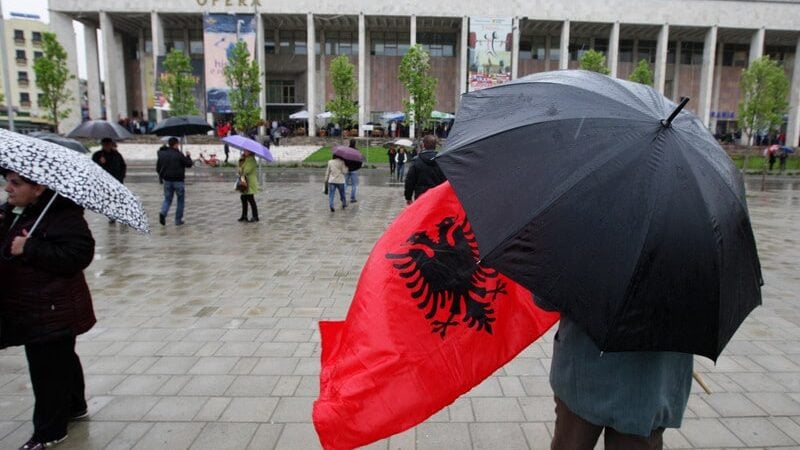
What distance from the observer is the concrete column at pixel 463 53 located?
48.5 meters

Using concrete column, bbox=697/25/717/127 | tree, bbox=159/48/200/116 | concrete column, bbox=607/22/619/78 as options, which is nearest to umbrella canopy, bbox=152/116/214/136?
tree, bbox=159/48/200/116

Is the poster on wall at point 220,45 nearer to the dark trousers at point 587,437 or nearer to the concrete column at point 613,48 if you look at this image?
the concrete column at point 613,48

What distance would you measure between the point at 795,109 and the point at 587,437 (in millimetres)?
62484

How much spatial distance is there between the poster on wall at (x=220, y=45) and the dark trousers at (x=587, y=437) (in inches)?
1833

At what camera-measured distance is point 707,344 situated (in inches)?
69.1

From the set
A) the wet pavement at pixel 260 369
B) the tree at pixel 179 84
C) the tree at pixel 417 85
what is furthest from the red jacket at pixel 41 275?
the tree at pixel 179 84

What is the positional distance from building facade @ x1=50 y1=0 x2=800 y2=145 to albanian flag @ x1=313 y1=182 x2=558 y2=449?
45.6 m

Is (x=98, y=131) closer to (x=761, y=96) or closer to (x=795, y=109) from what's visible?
(x=761, y=96)

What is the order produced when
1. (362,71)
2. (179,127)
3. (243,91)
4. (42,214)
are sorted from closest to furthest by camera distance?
(42,214), (179,127), (243,91), (362,71)

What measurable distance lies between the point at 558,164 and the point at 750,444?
2.82 metres

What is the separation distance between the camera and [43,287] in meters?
3.19

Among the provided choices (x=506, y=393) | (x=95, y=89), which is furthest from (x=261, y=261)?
(x=95, y=89)

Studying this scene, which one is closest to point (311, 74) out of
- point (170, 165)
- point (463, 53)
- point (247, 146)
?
point (463, 53)

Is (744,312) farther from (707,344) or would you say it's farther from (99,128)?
(99,128)
